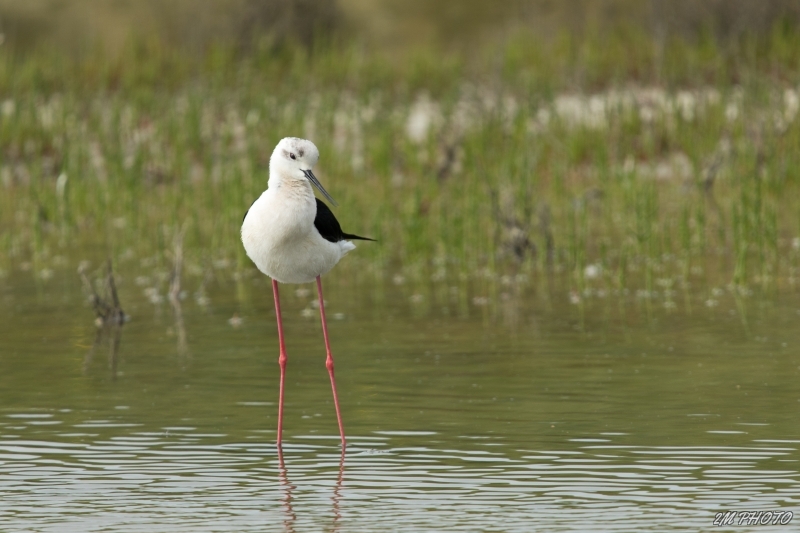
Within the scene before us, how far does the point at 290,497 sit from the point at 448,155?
10.8m

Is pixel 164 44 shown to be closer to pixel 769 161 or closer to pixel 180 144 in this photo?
pixel 180 144

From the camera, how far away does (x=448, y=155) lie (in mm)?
16125

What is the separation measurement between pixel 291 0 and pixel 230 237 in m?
12.1

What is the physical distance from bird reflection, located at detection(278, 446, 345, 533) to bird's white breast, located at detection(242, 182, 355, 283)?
3.22 feet

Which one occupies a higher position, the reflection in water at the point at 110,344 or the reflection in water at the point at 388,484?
the reflection in water at the point at 110,344

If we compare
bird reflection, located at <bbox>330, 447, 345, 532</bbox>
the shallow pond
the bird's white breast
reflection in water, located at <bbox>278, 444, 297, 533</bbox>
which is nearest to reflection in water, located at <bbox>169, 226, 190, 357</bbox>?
the shallow pond

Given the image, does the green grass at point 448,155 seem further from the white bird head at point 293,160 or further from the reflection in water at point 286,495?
the reflection in water at point 286,495

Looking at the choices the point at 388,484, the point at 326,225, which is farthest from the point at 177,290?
the point at 388,484

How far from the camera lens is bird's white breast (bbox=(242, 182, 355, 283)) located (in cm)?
671

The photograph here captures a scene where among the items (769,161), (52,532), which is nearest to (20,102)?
(769,161)

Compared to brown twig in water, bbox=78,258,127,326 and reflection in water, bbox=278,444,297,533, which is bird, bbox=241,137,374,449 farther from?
brown twig in water, bbox=78,258,127,326

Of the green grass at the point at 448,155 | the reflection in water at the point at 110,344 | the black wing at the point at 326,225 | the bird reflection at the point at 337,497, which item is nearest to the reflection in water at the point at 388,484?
the bird reflection at the point at 337,497

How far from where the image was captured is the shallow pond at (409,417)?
5.30 m

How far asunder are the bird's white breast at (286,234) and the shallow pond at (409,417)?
700mm
